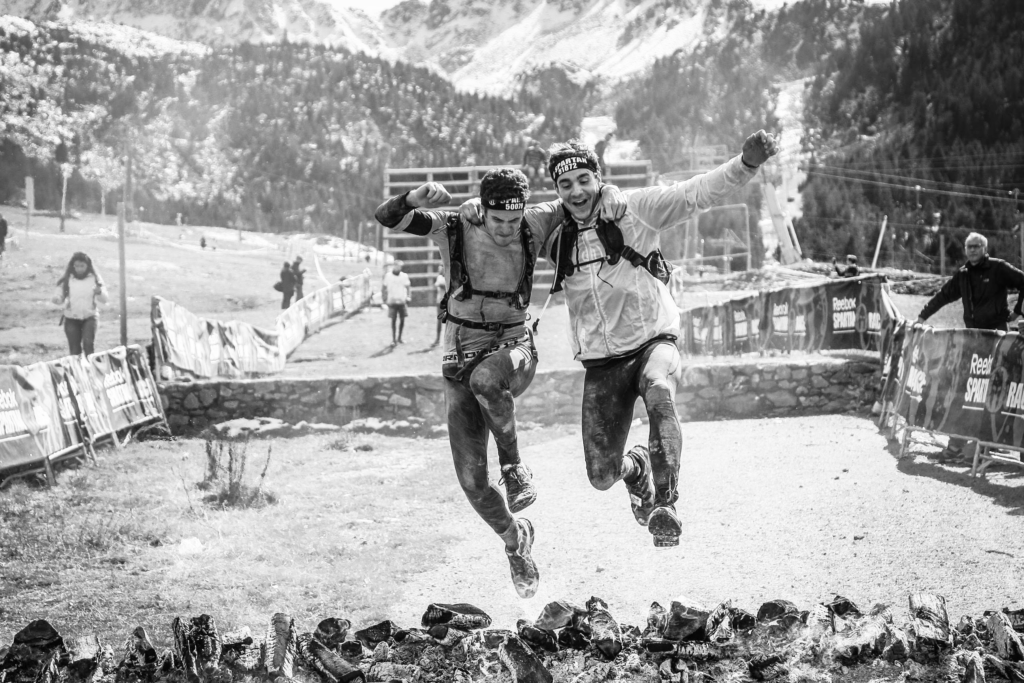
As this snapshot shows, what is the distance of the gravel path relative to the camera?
7.68 metres

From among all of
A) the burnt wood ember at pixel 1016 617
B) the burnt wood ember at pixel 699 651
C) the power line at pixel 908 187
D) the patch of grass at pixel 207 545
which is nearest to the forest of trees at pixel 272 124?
the power line at pixel 908 187

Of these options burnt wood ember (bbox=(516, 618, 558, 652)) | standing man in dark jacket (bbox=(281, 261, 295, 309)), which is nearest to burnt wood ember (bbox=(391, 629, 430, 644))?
burnt wood ember (bbox=(516, 618, 558, 652))

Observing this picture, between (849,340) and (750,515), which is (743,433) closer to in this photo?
(750,515)

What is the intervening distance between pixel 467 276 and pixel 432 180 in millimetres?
33303

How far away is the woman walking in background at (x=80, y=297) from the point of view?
14906 millimetres

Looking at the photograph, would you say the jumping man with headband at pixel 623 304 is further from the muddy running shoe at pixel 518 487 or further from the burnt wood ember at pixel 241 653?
the burnt wood ember at pixel 241 653

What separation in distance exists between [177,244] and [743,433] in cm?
4975

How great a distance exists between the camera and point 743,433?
13.8 m

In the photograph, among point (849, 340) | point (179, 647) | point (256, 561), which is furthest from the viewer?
point (849, 340)

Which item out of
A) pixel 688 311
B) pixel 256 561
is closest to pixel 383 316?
pixel 688 311

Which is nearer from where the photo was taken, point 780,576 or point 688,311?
point 780,576

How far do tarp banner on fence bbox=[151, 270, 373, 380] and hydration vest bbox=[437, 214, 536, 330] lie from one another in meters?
11.3

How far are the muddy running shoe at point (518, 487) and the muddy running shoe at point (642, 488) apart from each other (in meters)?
0.68

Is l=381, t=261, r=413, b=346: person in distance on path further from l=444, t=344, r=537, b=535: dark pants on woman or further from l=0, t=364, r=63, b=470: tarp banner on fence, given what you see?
l=444, t=344, r=537, b=535: dark pants on woman
